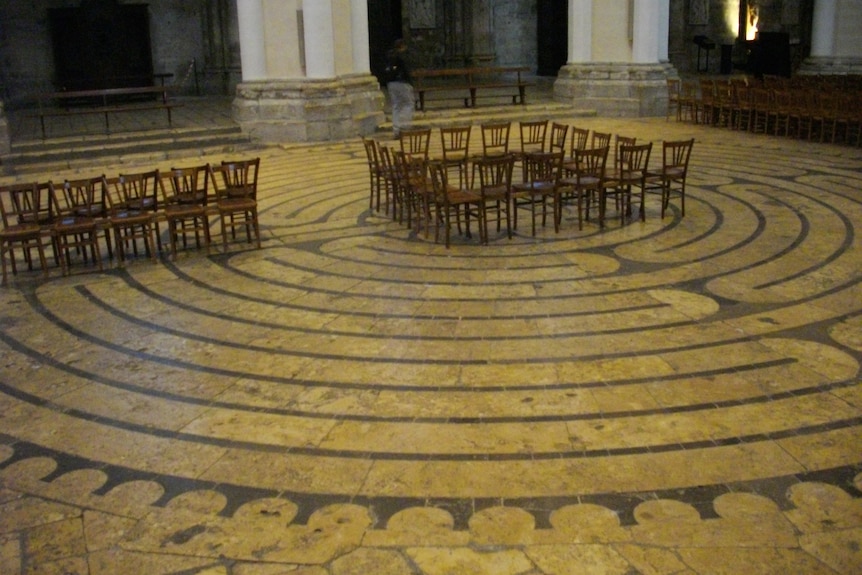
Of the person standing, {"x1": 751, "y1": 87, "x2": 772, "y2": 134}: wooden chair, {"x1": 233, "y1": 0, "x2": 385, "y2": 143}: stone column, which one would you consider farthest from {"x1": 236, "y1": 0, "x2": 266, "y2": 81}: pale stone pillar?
{"x1": 751, "y1": 87, "x2": 772, "y2": 134}: wooden chair

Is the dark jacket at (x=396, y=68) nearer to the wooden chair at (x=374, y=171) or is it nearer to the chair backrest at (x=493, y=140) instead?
the chair backrest at (x=493, y=140)

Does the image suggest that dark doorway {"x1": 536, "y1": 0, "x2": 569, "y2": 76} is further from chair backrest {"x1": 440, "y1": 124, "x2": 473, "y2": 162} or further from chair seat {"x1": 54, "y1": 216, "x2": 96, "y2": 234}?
chair seat {"x1": 54, "y1": 216, "x2": 96, "y2": 234}

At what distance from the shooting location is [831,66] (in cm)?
1922

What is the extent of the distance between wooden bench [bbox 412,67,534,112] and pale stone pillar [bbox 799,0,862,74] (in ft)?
21.1

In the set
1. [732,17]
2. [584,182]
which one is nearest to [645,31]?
[732,17]

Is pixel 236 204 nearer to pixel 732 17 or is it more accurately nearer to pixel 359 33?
pixel 359 33

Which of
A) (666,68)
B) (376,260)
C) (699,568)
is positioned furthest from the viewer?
(666,68)

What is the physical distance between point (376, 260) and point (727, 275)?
9.33 feet

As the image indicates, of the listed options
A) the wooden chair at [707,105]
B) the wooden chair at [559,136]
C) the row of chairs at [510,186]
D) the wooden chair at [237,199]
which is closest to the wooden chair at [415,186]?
the row of chairs at [510,186]

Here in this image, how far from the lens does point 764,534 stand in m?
3.42

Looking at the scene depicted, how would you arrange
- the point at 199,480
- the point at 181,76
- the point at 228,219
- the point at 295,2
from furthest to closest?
the point at 181,76, the point at 295,2, the point at 228,219, the point at 199,480

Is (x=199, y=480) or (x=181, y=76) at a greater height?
(x=181, y=76)

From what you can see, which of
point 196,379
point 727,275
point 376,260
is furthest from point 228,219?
point 727,275

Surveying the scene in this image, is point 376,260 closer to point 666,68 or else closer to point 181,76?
point 666,68
